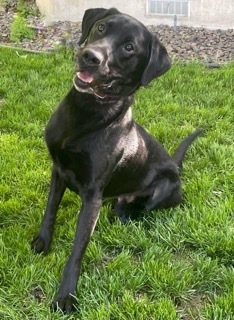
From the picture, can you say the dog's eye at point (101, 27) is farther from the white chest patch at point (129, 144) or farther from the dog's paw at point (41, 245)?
the dog's paw at point (41, 245)

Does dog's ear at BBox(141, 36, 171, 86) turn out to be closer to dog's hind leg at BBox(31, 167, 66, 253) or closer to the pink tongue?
the pink tongue

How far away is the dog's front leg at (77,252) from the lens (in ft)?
8.88

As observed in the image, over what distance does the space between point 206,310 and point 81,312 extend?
0.62m

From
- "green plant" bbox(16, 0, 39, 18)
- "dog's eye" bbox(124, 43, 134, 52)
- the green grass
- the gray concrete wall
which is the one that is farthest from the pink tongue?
"green plant" bbox(16, 0, 39, 18)

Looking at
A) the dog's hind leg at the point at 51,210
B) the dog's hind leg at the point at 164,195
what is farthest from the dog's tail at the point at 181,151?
the dog's hind leg at the point at 51,210

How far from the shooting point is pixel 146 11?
24.8 feet

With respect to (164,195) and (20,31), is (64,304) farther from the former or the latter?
(20,31)

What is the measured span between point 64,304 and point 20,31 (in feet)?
15.9

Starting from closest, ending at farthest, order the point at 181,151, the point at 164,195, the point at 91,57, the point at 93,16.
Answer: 1. the point at 91,57
2. the point at 93,16
3. the point at 164,195
4. the point at 181,151

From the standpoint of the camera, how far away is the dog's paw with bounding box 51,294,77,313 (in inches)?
106

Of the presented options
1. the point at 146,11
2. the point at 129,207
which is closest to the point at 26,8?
the point at 146,11

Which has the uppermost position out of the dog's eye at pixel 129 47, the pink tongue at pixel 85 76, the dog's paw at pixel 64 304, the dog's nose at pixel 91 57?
the dog's nose at pixel 91 57

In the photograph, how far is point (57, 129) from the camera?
290 centimetres

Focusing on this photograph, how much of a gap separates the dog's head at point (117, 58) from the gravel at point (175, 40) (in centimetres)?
346
